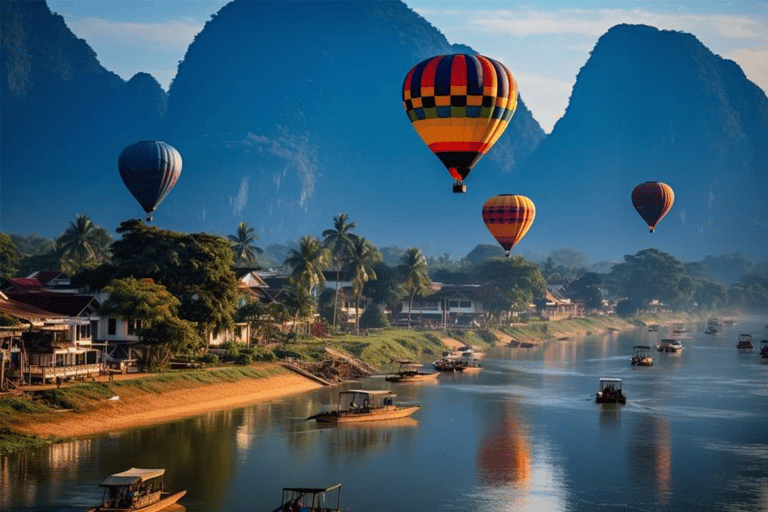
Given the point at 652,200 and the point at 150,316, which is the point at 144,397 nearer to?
the point at 150,316

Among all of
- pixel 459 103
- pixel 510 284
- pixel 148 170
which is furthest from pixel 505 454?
pixel 510 284

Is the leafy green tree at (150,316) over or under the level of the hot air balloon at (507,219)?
under

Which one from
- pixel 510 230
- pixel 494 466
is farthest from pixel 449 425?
pixel 510 230

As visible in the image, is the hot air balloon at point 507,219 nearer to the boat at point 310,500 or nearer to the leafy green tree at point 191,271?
the leafy green tree at point 191,271

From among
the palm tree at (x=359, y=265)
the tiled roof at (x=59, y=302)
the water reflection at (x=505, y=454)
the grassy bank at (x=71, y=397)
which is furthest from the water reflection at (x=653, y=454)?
the palm tree at (x=359, y=265)

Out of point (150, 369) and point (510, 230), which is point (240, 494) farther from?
point (510, 230)

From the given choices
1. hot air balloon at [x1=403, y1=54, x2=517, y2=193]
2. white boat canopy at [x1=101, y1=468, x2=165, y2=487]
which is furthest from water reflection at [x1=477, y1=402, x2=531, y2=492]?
white boat canopy at [x1=101, y1=468, x2=165, y2=487]

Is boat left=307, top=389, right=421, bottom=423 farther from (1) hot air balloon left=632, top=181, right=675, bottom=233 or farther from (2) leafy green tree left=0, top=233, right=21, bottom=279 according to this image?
(1) hot air balloon left=632, top=181, right=675, bottom=233
